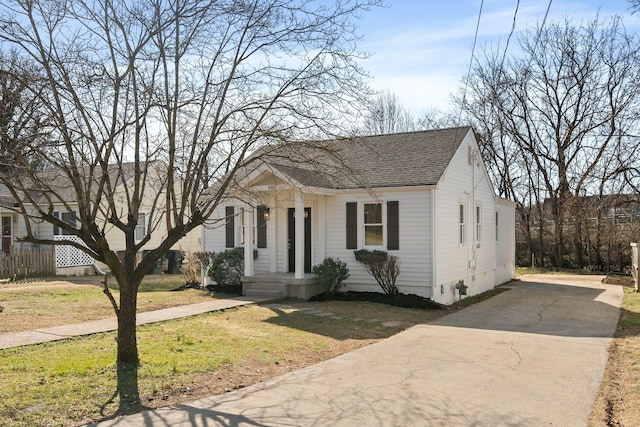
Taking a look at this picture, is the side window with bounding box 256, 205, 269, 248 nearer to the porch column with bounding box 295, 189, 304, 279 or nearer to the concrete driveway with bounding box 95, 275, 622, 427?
the porch column with bounding box 295, 189, 304, 279

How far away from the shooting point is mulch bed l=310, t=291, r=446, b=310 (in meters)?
14.4

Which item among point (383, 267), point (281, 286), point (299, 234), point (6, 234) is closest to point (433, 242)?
point (383, 267)

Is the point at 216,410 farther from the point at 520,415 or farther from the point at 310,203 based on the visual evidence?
the point at 310,203

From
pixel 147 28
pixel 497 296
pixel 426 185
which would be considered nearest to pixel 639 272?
pixel 497 296

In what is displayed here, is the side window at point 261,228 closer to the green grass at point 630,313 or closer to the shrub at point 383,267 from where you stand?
the shrub at point 383,267

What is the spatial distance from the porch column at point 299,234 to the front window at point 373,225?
191 cm

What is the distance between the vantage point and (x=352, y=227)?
15.8 metres

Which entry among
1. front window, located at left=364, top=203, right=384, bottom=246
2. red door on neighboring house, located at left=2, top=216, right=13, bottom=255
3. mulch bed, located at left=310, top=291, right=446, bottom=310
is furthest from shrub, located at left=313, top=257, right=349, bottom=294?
red door on neighboring house, located at left=2, top=216, right=13, bottom=255

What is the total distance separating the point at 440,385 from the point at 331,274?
8264mm

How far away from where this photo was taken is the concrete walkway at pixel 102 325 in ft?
30.2

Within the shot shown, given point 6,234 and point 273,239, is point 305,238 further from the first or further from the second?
point 6,234

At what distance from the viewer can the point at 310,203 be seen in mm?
16562

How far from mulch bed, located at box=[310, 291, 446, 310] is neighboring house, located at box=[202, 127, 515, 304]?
1.02 feet

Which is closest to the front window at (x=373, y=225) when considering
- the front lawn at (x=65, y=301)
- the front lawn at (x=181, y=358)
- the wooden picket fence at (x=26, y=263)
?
the front lawn at (x=181, y=358)
